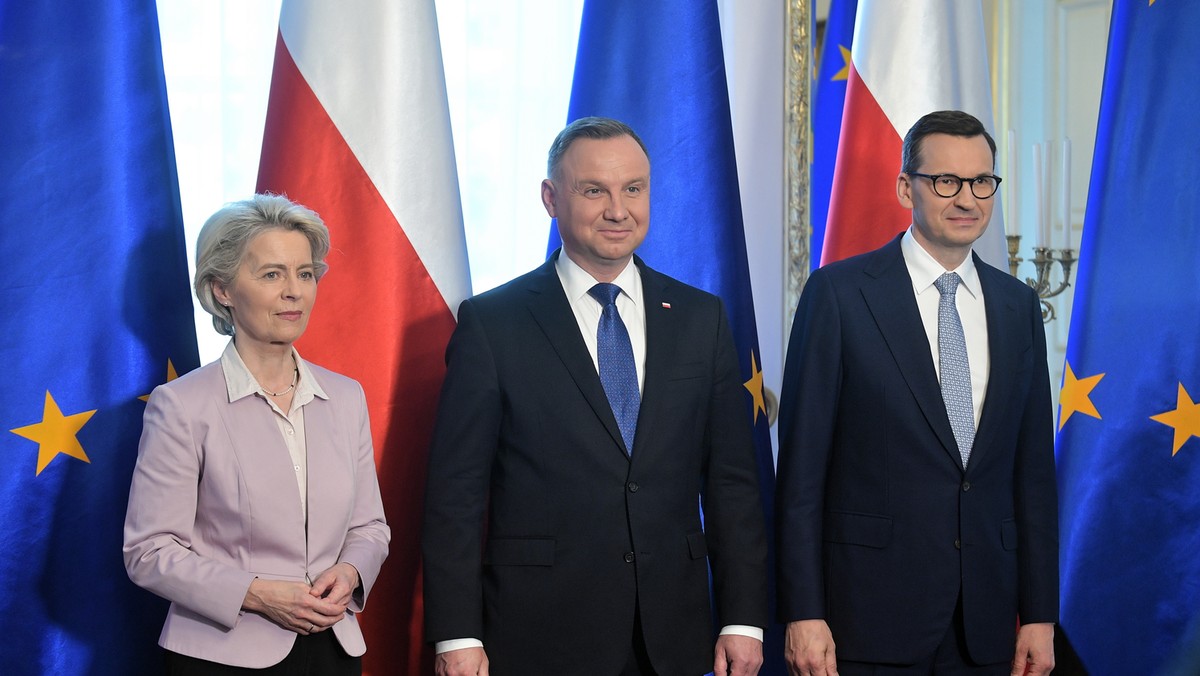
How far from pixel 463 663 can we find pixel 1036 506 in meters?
1.17

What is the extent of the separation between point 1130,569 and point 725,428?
1.29 meters

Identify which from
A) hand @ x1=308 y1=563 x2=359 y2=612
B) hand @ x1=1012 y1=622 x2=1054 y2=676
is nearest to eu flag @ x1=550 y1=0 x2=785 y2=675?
hand @ x1=1012 y1=622 x2=1054 y2=676

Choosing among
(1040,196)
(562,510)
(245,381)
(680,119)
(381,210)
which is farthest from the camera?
(1040,196)

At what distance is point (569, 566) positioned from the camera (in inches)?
77.5

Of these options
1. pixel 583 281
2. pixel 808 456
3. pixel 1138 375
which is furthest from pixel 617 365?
pixel 1138 375

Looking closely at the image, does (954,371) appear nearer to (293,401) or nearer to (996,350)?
(996,350)

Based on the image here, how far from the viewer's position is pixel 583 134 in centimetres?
210

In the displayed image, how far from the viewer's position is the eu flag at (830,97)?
338 cm

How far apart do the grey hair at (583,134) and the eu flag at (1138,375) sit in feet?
4.58

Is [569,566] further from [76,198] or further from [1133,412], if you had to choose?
[1133,412]

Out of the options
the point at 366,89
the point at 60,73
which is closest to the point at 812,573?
the point at 366,89

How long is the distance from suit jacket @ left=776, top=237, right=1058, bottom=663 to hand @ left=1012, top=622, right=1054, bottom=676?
0.02 metres

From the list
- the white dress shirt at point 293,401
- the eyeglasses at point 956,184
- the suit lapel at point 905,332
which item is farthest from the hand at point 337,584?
the eyeglasses at point 956,184

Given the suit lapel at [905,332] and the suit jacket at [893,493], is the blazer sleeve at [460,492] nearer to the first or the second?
the suit jacket at [893,493]
